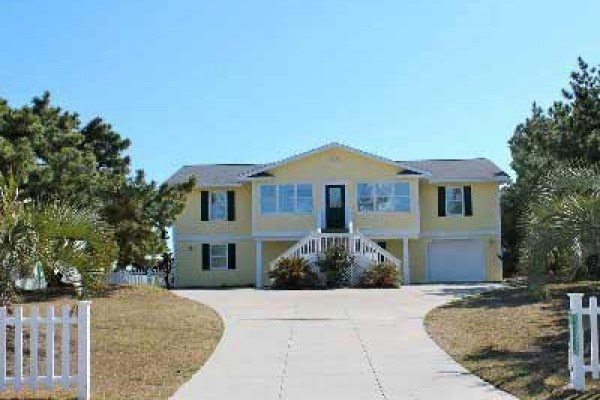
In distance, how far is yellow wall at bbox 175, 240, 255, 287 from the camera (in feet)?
124

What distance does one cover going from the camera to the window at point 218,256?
38.0 m

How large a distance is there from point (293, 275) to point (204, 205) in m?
8.35

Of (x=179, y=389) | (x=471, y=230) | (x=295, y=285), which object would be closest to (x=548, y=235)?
(x=179, y=389)

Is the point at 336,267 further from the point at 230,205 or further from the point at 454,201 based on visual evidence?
the point at 454,201

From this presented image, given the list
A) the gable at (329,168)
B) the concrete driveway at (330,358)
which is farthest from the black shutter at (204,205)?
the concrete driveway at (330,358)

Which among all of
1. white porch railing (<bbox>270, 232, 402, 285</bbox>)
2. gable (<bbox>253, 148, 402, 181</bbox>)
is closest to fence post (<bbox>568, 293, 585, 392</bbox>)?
white porch railing (<bbox>270, 232, 402, 285</bbox>)

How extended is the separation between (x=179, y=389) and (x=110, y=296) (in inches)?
501

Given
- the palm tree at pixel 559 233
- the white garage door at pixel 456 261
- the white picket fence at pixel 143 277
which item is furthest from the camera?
the white garage door at pixel 456 261

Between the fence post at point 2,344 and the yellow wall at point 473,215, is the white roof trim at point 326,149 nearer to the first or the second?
the yellow wall at point 473,215

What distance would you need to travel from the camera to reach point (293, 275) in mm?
31500

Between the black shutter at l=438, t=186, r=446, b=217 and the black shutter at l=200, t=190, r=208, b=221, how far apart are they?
36.1ft

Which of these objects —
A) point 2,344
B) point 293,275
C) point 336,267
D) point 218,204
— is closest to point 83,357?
point 2,344

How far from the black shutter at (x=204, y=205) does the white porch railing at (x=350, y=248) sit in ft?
20.0

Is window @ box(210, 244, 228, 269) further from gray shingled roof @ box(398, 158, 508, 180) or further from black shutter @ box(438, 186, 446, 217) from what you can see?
black shutter @ box(438, 186, 446, 217)
